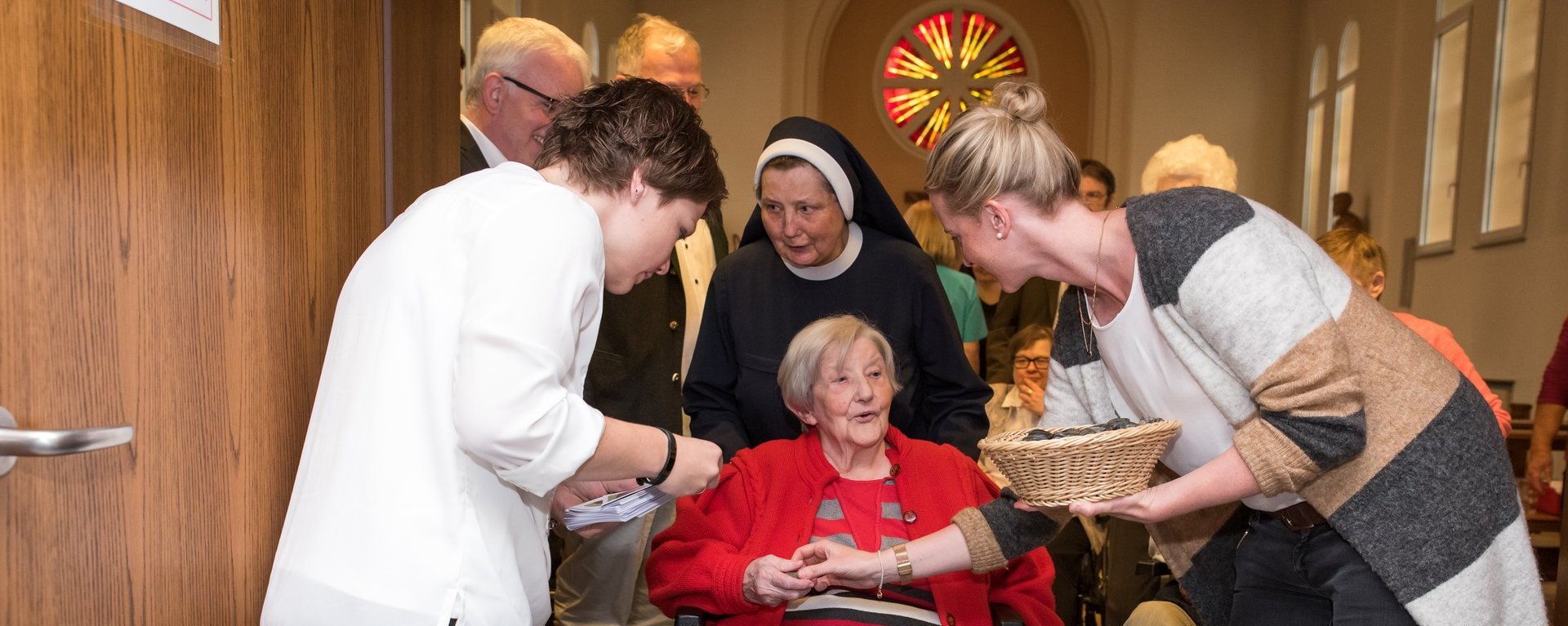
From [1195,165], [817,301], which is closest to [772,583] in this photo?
[817,301]

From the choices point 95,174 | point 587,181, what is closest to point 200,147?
point 95,174

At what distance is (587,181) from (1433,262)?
29.0ft

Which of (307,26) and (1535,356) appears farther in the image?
(1535,356)

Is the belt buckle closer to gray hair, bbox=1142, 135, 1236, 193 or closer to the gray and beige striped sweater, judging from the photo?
the gray and beige striped sweater

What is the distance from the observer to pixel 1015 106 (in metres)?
2.10

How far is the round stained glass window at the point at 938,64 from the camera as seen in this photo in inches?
504

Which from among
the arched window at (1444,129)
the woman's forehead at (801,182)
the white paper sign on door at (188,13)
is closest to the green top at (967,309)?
the woman's forehead at (801,182)

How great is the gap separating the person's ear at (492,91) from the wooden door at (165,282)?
1.45 m

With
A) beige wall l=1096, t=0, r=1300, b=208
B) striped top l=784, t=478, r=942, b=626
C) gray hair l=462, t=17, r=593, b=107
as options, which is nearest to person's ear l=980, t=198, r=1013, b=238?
striped top l=784, t=478, r=942, b=626

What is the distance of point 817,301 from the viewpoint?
3309 millimetres

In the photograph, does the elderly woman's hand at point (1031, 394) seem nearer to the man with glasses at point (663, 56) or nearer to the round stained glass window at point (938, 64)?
the man with glasses at point (663, 56)

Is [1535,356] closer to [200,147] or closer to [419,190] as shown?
[419,190]

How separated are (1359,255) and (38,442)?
3797 mm

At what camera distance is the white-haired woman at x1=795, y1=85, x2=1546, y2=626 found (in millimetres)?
1825
